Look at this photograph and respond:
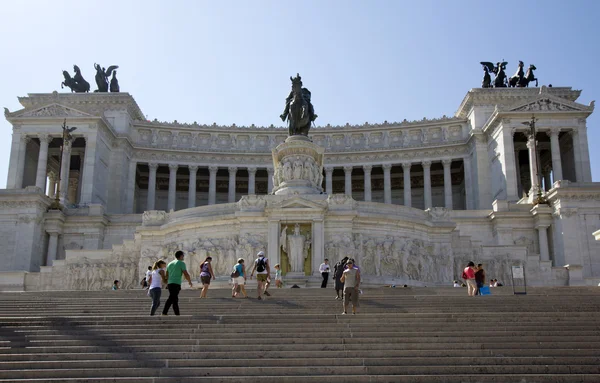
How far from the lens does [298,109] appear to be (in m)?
37.4

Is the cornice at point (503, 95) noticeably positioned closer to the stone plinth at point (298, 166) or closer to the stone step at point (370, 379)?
the stone plinth at point (298, 166)

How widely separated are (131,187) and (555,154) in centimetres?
3698

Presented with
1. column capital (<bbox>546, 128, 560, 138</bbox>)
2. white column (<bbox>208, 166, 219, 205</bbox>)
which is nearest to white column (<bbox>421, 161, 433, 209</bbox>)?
column capital (<bbox>546, 128, 560, 138</bbox>)

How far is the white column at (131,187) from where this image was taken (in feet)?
201

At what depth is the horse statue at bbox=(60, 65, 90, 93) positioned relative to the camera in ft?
215

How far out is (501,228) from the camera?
4606 centimetres

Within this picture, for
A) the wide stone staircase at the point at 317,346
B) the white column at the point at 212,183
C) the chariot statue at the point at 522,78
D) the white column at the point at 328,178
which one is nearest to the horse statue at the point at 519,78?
the chariot statue at the point at 522,78

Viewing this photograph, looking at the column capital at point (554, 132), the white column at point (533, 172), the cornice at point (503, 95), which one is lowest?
the white column at point (533, 172)

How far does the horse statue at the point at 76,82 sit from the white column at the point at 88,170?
32.9ft

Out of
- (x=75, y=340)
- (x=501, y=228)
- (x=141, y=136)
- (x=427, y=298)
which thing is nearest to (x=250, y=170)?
(x=141, y=136)

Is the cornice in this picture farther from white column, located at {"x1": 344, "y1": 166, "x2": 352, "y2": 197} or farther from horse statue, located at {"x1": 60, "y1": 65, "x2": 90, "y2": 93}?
horse statue, located at {"x1": 60, "y1": 65, "x2": 90, "y2": 93}

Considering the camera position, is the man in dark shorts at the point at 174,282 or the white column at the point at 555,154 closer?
the man in dark shorts at the point at 174,282

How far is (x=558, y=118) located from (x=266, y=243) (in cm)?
3505

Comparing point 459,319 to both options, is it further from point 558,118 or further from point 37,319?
point 558,118
